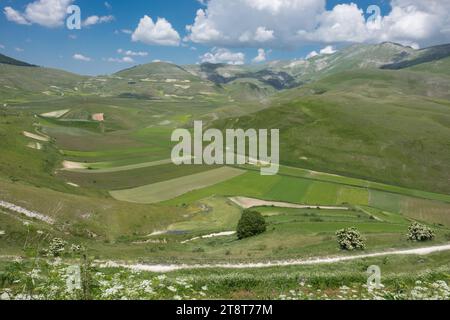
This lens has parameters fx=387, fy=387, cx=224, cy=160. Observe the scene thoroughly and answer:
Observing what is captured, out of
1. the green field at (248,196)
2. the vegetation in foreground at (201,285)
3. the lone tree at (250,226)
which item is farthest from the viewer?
the lone tree at (250,226)

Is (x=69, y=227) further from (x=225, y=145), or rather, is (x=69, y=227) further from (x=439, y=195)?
(x=225, y=145)

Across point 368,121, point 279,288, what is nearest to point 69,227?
point 279,288

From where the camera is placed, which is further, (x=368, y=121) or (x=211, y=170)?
(x=368, y=121)

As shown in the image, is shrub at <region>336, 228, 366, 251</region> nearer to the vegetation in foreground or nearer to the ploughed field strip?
the vegetation in foreground

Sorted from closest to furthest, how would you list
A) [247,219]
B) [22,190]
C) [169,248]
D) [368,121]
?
[169,248] → [247,219] → [22,190] → [368,121]

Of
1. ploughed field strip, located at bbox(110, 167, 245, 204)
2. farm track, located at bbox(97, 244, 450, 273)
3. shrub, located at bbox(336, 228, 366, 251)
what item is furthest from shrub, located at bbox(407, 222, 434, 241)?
ploughed field strip, located at bbox(110, 167, 245, 204)

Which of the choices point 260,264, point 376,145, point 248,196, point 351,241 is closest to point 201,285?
point 260,264

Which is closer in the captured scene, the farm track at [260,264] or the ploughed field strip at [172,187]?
the farm track at [260,264]

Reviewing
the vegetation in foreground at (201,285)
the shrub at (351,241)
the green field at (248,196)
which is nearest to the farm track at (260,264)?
the green field at (248,196)

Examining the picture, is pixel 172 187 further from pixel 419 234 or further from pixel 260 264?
pixel 260 264

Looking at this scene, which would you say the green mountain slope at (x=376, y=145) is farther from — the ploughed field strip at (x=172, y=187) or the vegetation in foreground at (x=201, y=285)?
the vegetation in foreground at (x=201, y=285)
